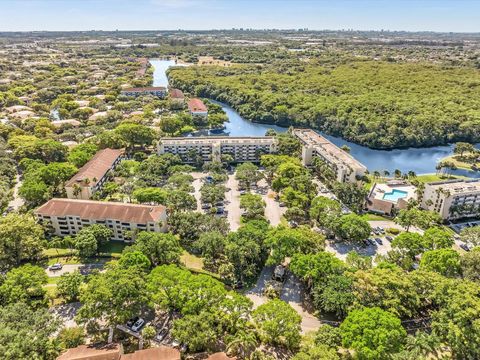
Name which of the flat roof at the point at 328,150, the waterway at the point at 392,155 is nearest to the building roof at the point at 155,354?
the flat roof at the point at 328,150

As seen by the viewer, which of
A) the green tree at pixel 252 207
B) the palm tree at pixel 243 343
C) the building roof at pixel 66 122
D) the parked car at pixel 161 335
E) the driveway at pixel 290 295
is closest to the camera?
the palm tree at pixel 243 343

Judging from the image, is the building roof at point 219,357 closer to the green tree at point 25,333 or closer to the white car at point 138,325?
the white car at point 138,325

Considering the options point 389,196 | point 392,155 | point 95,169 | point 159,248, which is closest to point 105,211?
point 159,248

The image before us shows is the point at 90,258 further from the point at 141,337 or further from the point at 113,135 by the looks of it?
the point at 113,135

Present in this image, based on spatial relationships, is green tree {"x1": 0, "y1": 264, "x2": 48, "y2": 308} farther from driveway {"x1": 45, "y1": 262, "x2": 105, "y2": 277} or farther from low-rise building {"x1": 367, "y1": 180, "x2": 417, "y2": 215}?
low-rise building {"x1": 367, "y1": 180, "x2": 417, "y2": 215}

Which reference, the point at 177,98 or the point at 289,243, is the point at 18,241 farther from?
the point at 177,98

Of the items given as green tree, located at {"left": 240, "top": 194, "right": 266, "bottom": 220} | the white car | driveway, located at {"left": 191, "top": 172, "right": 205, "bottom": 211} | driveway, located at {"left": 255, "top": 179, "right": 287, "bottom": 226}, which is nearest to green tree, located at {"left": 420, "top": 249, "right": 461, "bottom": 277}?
driveway, located at {"left": 255, "top": 179, "right": 287, "bottom": 226}

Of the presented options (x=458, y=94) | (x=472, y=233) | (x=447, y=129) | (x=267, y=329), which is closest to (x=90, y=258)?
(x=267, y=329)
